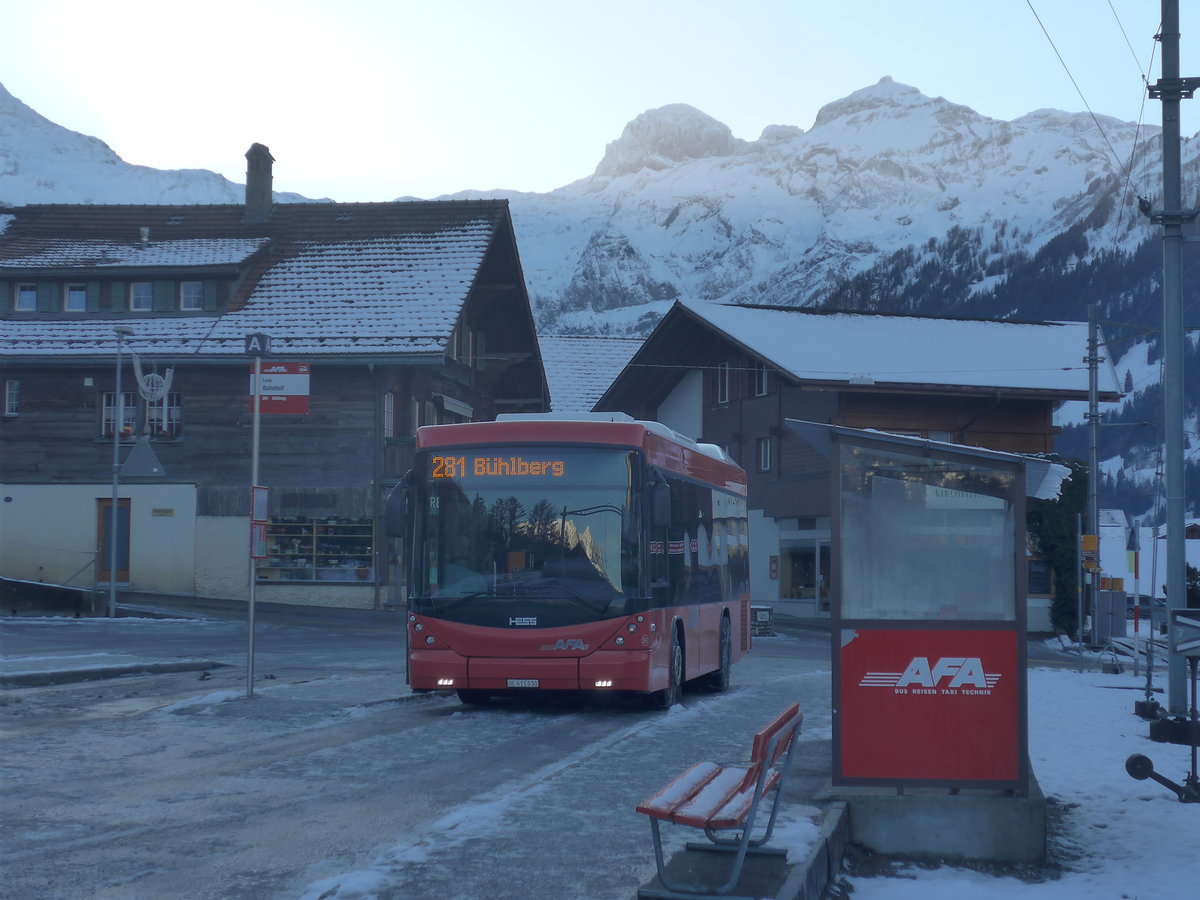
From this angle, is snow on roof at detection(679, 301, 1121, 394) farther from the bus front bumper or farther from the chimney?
the bus front bumper

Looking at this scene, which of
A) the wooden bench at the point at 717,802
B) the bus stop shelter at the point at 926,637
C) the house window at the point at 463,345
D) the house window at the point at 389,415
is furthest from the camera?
the house window at the point at 463,345

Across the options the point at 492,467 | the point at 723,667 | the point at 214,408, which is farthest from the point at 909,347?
the point at 492,467

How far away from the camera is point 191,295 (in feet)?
143

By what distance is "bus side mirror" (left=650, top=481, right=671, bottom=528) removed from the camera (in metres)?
15.0

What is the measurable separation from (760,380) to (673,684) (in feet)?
113

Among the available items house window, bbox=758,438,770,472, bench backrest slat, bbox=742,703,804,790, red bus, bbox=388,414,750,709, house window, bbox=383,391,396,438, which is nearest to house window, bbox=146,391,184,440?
house window, bbox=383,391,396,438

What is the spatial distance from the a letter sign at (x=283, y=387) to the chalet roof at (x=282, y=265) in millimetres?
23168

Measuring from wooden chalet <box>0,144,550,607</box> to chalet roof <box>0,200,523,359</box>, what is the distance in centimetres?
7

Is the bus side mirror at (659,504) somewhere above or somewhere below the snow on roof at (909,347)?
below

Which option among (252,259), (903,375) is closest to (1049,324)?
(903,375)

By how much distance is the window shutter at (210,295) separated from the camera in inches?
1697

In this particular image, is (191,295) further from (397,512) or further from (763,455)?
(397,512)

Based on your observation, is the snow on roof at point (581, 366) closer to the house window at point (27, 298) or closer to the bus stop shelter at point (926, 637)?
the house window at point (27, 298)

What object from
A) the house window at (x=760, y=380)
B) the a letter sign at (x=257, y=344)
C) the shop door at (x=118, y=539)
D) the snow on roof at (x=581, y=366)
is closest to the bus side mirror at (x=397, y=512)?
the a letter sign at (x=257, y=344)
